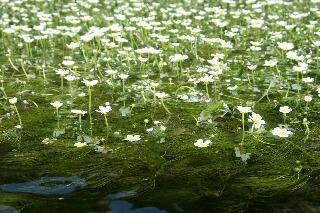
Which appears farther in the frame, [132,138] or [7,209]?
[132,138]

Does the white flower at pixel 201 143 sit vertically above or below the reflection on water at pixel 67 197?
below

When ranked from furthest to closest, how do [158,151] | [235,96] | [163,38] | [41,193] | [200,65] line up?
[163,38] < [200,65] < [235,96] < [158,151] < [41,193]

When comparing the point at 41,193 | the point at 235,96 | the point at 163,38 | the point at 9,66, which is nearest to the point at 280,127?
the point at 235,96

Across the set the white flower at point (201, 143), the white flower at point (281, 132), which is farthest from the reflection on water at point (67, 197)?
the white flower at point (281, 132)

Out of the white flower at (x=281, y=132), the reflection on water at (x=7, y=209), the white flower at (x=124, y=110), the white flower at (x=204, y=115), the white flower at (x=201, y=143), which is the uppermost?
the reflection on water at (x=7, y=209)

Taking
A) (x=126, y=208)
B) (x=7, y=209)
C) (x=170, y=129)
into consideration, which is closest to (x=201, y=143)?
(x=170, y=129)

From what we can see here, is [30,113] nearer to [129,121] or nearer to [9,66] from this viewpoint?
[129,121]

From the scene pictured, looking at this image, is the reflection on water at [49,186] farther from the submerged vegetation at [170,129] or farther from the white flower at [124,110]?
the white flower at [124,110]

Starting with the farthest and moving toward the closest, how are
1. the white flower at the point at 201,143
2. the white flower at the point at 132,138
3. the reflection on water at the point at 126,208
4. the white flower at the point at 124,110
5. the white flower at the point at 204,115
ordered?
the white flower at the point at 124,110 → the white flower at the point at 204,115 → the white flower at the point at 132,138 → the white flower at the point at 201,143 → the reflection on water at the point at 126,208

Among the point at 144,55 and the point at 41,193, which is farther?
the point at 144,55

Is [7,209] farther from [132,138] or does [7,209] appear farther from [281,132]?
[281,132]

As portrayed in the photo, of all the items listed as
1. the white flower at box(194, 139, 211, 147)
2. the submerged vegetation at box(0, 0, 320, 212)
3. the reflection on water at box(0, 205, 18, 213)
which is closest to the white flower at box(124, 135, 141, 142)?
the submerged vegetation at box(0, 0, 320, 212)
